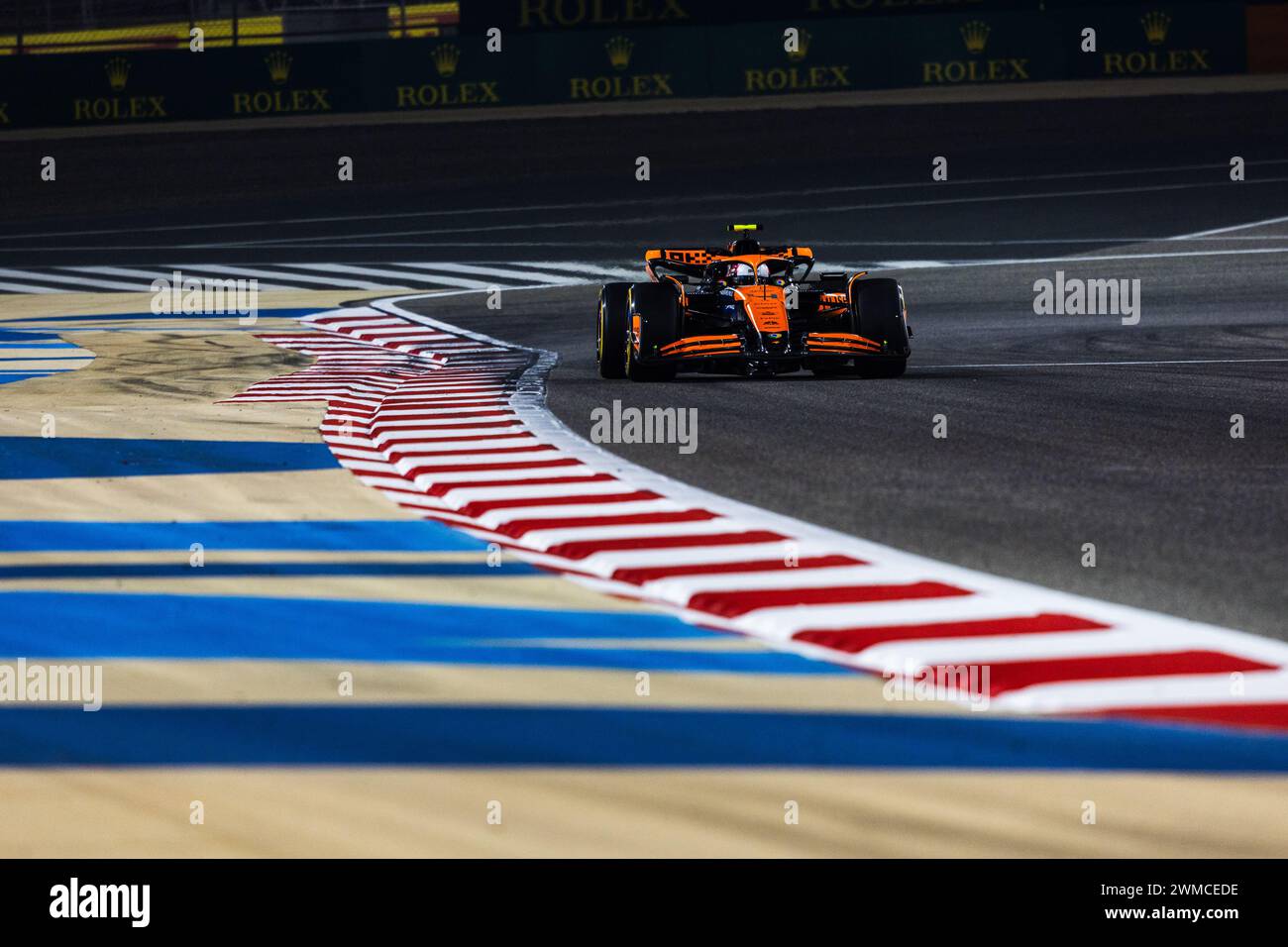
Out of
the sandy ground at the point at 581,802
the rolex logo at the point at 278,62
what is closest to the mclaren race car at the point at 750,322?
the sandy ground at the point at 581,802

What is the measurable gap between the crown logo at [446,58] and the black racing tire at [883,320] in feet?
70.1

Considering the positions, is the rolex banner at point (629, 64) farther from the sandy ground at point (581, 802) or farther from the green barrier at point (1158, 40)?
the sandy ground at point (581, 802)

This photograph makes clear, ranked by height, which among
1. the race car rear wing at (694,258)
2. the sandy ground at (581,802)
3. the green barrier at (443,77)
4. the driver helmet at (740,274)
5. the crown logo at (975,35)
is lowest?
the sandy ground at (581,802)

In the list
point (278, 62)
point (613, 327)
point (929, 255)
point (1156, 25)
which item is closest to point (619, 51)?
point (278, 62)

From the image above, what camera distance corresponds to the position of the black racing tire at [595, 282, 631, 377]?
13055 mm

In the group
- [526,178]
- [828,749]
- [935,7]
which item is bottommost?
[828,749]

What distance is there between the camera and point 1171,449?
904 cm

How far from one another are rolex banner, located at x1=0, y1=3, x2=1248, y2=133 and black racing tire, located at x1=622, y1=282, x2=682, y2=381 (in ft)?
67.5

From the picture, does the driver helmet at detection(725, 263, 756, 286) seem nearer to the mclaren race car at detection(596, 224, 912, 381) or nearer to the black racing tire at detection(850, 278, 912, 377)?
the mclaren race car at detection(596, 224, 912, 381)

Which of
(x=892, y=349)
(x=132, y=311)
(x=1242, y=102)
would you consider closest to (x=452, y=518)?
(x=892, y=349)

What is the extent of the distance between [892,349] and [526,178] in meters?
20.4

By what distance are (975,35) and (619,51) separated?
586cm

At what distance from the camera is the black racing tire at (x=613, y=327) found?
1305cm

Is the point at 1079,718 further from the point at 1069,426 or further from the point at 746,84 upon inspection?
the point at 746,84
